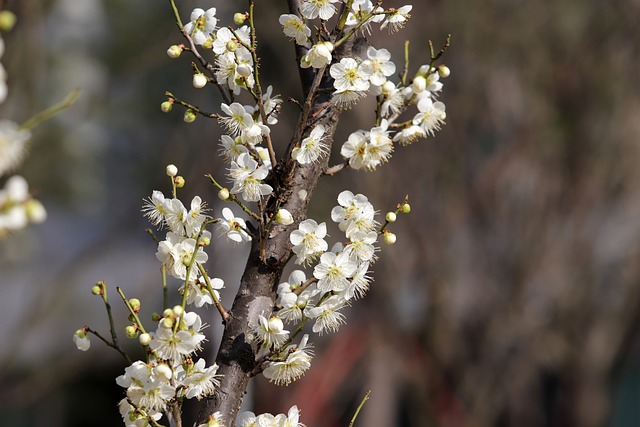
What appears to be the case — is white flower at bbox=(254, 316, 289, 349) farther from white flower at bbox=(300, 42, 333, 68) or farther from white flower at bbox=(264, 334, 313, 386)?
white flower at bbox=(300, 42, 333, 68)

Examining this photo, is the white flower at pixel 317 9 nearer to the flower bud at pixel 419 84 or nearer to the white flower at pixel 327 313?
the flower bud at pixel 419 84

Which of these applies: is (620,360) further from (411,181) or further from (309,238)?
(309,238)

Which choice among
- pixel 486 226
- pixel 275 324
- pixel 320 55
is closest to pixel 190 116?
pixel 320 55

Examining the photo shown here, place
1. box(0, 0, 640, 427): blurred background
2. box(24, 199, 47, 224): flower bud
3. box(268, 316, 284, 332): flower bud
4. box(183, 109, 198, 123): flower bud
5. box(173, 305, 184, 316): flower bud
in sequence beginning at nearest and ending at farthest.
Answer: box(24, 199, 47, 224): flower bud, box(173, 305, 184, 316): flower bud, box(268, 316, 284, 332): flower bud, box(183, 109, 198, 123): flower bud, box(0, 0, 640, 427): blurred background

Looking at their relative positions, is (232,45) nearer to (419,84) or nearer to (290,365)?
(419,84)

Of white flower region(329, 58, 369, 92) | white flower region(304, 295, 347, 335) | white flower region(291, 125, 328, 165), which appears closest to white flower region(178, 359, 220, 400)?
white flower region(304, 295, 347, 335)

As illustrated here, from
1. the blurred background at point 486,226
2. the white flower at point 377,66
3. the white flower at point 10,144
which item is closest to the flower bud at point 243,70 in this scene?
the white flower at point 377,66
